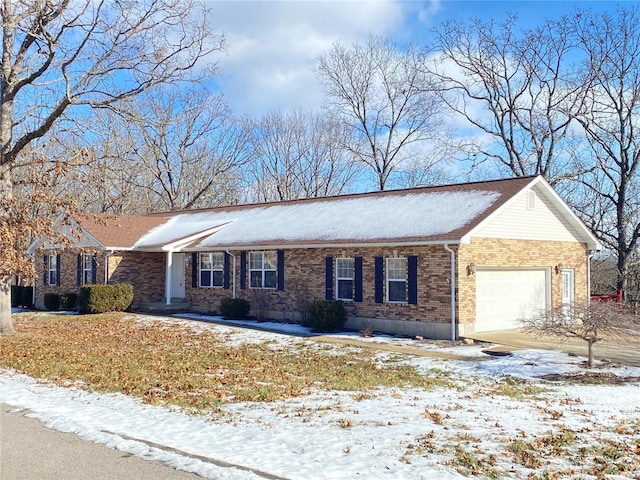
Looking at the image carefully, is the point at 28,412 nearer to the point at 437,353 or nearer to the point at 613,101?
the point at 437,353

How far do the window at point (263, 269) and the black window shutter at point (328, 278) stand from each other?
2.60 meters

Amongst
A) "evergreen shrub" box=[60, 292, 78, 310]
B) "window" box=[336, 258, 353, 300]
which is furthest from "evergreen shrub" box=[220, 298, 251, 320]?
"evergreen shrub" box=[60, 292, 78, 310]

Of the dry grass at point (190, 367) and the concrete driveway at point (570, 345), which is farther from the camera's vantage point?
the concrete driveway at point (570, 345)

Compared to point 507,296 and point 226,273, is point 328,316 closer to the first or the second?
point 507,296

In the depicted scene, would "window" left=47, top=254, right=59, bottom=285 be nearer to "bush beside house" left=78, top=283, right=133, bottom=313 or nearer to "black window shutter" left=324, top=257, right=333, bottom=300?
"bush beside house" left=78, top=283, right=133, bottom=313

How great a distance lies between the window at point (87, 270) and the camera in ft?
91.4

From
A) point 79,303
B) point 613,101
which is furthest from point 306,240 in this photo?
point 613,101

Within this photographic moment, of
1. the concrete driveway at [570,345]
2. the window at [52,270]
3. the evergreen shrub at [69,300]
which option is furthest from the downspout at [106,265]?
the concrete driveway at [570,345]

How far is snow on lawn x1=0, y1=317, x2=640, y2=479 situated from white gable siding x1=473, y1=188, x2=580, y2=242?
7964 mm

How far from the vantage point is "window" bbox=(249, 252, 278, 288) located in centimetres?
2289

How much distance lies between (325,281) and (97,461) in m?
14.5

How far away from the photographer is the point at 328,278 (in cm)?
2069

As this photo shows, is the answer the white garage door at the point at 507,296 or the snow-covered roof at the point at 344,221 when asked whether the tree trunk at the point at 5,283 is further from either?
the white garage door at the point at 507,296

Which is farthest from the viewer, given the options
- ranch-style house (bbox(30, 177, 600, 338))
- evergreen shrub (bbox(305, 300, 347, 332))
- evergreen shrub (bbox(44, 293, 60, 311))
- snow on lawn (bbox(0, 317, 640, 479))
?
evergreen shrub (bbox(44, 293, 60, 311))
